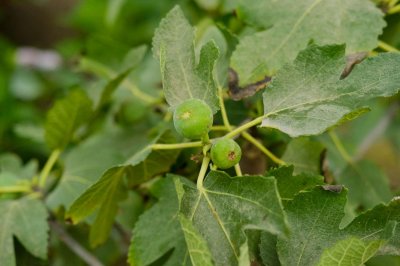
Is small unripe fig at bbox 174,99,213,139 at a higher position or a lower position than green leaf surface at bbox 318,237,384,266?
higher

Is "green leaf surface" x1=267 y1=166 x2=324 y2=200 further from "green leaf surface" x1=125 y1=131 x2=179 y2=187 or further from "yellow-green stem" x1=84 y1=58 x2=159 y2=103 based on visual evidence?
"yellow-green stem" x1=84 y1=58 x2=159 y2=103

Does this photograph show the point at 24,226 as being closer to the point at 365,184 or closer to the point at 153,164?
the point at 153,164

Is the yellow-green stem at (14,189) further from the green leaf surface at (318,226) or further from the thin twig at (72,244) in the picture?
the green leaf surface at (318,226)

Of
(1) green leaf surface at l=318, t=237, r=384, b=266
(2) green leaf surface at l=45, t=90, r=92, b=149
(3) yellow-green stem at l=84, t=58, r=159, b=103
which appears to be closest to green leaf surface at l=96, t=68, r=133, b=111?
(2) green leaf surface at l=45, t=90, r=92, b=149

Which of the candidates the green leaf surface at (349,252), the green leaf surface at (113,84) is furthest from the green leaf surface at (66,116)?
the green leaf surface at (349,252)

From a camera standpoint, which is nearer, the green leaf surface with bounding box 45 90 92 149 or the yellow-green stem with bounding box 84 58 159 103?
the green leaf surface with bounding box 45 90 92 149

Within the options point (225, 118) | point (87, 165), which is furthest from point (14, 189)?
point (225, 118)

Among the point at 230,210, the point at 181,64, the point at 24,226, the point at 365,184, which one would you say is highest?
the point at 181,64
